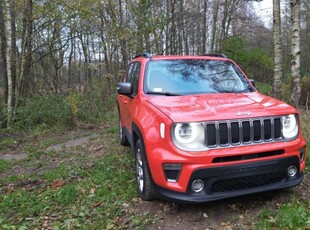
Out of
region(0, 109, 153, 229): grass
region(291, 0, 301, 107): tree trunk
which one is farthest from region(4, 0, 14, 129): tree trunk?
region(291, 0, 301, 107): tree trunk

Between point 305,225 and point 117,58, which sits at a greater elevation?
point 117,58

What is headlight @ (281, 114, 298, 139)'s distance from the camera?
3.50 m

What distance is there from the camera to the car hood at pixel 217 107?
3.26 metres

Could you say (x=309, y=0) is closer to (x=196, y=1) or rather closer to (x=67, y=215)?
(x=196, y=1)

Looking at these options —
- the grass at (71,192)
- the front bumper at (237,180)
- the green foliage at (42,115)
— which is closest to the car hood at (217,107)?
the front bumper at (237,180)

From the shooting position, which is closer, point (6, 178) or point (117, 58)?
point (6, 178)

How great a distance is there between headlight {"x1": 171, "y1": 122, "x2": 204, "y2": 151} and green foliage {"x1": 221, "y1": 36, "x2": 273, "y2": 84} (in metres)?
20.1

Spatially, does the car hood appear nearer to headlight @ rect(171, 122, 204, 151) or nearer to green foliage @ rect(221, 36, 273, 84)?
headlight @ rect(171, 122, 204, 151)

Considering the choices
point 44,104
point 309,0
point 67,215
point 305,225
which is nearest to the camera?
point 305,225

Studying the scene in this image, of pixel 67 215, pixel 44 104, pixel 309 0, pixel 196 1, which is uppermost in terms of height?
pixel 196 1

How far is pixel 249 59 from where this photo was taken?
2392 cm

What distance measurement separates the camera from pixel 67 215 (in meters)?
3.88

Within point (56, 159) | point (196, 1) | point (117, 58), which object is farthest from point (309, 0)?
point (56, 159)

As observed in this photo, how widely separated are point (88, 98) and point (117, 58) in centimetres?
620
